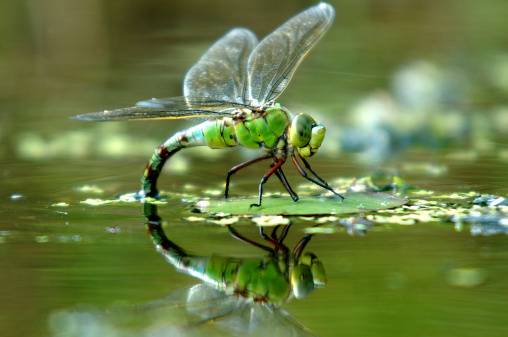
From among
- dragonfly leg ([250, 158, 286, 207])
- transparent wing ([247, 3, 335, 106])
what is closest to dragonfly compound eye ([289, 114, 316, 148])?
dragonfly leg ([250, 158, 286, 207])

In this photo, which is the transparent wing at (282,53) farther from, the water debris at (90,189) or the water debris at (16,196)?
the water debris at (16,196)

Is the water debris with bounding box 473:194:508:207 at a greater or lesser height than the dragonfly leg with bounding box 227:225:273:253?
greater

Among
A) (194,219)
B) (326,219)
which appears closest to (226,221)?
(194,219)

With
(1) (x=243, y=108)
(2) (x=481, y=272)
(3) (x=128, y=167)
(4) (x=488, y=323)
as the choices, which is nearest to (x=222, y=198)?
(1) (x=243, y=108)

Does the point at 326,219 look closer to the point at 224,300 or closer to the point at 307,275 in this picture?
the point at 307,275

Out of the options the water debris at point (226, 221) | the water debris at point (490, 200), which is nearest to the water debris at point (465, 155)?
the water debris at point (490, 200)

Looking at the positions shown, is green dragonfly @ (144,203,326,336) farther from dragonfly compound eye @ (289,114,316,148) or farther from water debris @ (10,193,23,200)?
water debris @ (10,193,23,200)

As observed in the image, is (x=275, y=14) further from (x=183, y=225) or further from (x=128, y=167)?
(x=183, y=225)
